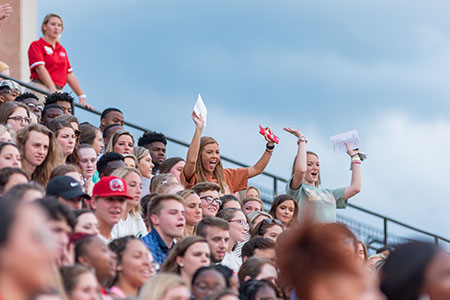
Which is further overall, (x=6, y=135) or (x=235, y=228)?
(x=235, y=228)

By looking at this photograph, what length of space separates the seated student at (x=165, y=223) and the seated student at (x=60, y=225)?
7.85ft

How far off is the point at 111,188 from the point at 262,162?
4290 mm

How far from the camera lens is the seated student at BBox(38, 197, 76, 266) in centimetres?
467

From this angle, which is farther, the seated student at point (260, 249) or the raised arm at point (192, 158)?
the raised arm at point (192, 158)

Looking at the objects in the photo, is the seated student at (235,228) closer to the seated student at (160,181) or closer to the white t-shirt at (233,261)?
the white t-shirt at (233,261)

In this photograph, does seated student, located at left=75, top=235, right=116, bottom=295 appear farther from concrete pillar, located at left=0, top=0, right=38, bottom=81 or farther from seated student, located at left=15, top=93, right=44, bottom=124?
concrete pillar, located at left=0, top=0, right=38, bottom=81

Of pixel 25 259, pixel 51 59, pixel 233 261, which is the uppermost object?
pixel 25 259

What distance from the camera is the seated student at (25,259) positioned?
2145 mm

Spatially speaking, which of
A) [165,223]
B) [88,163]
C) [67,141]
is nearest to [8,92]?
[67,141]

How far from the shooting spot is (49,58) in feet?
44.2

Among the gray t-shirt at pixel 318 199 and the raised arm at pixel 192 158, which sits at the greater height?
the raised arm at pixel 192 158

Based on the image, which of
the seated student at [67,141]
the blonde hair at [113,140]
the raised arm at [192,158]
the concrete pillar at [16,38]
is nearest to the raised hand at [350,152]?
the raised arm at [192,158]

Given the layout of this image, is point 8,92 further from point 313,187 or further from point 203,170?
point 313,187

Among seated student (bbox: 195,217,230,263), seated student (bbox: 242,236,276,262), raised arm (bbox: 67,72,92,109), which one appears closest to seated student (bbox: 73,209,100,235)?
seated student (bbox: 195,217,230,263)
